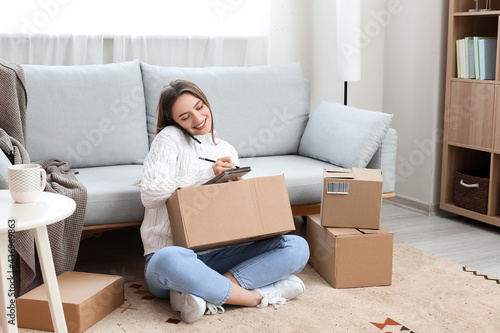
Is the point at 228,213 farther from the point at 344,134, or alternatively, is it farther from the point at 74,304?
the point at 344,134

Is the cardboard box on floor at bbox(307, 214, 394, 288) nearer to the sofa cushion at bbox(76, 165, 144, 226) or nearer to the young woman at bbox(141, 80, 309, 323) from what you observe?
the young woman at bbox(141, 80, 309, 323)

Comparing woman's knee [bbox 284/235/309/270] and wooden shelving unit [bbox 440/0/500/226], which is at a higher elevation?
wooden shelving unit [bbox 440/0/500/226]

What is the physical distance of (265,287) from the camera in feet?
7.09

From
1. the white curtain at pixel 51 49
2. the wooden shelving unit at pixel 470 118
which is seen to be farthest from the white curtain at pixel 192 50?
the wooden shelving unit at pixel 470 118

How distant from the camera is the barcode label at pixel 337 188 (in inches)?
89.6

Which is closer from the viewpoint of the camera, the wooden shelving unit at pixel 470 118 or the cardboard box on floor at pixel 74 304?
the cardboard box on floor at pixel 74 304

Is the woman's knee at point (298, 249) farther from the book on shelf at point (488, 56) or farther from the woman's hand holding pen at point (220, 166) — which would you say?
the book on shelf at point (488, 56)

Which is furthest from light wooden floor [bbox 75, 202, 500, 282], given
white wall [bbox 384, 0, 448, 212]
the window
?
the window

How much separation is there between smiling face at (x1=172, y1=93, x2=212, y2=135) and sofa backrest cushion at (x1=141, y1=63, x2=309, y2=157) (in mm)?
635

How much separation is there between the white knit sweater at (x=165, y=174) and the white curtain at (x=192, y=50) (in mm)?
1086

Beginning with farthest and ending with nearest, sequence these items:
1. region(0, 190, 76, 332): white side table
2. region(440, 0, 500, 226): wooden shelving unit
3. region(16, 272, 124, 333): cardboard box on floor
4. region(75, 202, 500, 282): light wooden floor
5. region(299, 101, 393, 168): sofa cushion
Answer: region(440, 0, 500, 226): wooden shelving unit < region(299, 101, 393, 168): sofa cushion < region(75, 202, 500, 282): light wooden floor < region(16, 272, 124, 333): cardboard box on floor < region(0, 190, 76, 332): white side table

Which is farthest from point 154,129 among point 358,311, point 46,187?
point 358,311

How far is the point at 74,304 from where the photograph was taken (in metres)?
1.89

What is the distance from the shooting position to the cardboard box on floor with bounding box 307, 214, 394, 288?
226 cm
